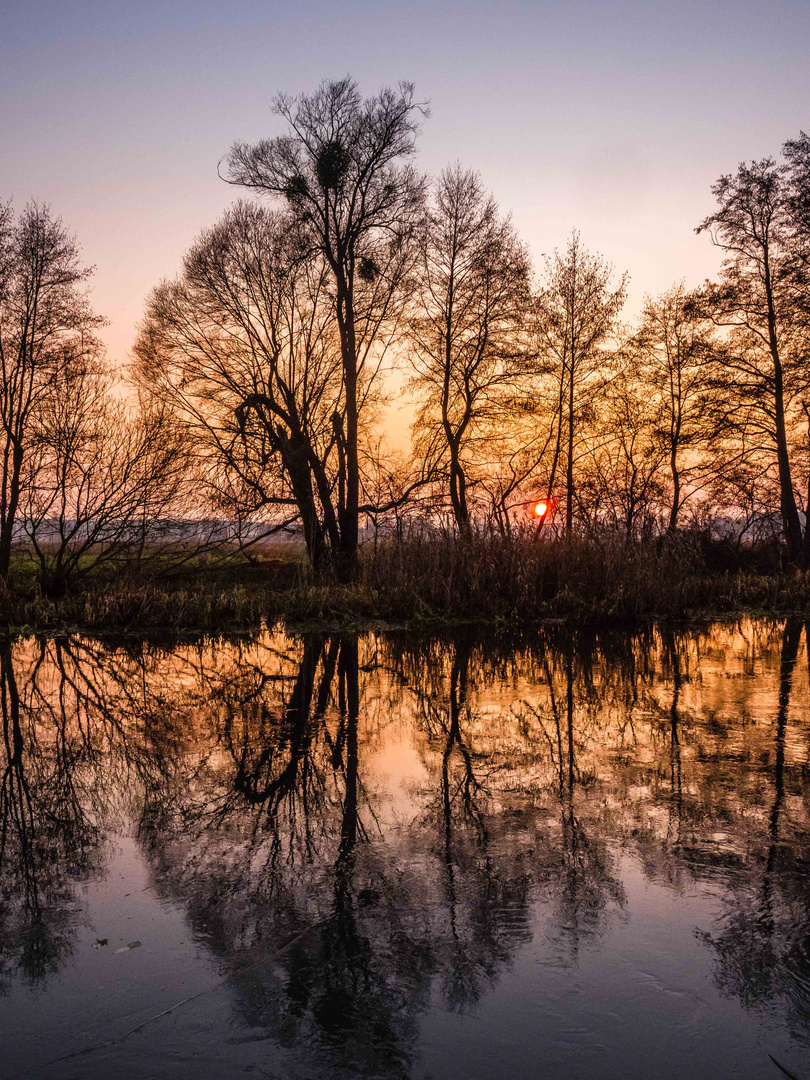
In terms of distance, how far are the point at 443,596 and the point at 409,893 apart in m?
11.8

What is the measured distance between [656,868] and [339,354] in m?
21.4

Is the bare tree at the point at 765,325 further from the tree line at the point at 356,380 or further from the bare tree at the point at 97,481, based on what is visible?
the bare tree at the point at 97,481

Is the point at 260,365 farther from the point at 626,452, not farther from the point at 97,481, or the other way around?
the point at 626,452

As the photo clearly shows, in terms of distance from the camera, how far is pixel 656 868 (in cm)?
364

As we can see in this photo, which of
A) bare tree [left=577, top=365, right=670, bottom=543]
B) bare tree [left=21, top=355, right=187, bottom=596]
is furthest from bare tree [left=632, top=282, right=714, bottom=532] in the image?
bare tree [left=21, top=355, right=187, bottom=596]

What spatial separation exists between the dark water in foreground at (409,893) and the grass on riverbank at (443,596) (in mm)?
7388

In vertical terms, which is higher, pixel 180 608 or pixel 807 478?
pixel 807 478

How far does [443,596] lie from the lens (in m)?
15.2

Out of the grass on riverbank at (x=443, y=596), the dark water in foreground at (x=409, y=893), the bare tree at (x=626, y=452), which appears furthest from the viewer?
the bare tree at (x=626, y=452)

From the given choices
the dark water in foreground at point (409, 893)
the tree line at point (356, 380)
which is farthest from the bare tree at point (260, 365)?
the dark water in foreground at point (409, 893)

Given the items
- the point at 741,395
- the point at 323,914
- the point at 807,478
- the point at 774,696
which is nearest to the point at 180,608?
the point at 774,696

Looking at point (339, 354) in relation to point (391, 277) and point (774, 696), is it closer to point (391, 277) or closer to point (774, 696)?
point (391, 277)

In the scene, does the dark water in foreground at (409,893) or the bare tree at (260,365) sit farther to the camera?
the bare tree at (260,365)

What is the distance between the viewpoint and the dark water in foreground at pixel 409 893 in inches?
95.7
